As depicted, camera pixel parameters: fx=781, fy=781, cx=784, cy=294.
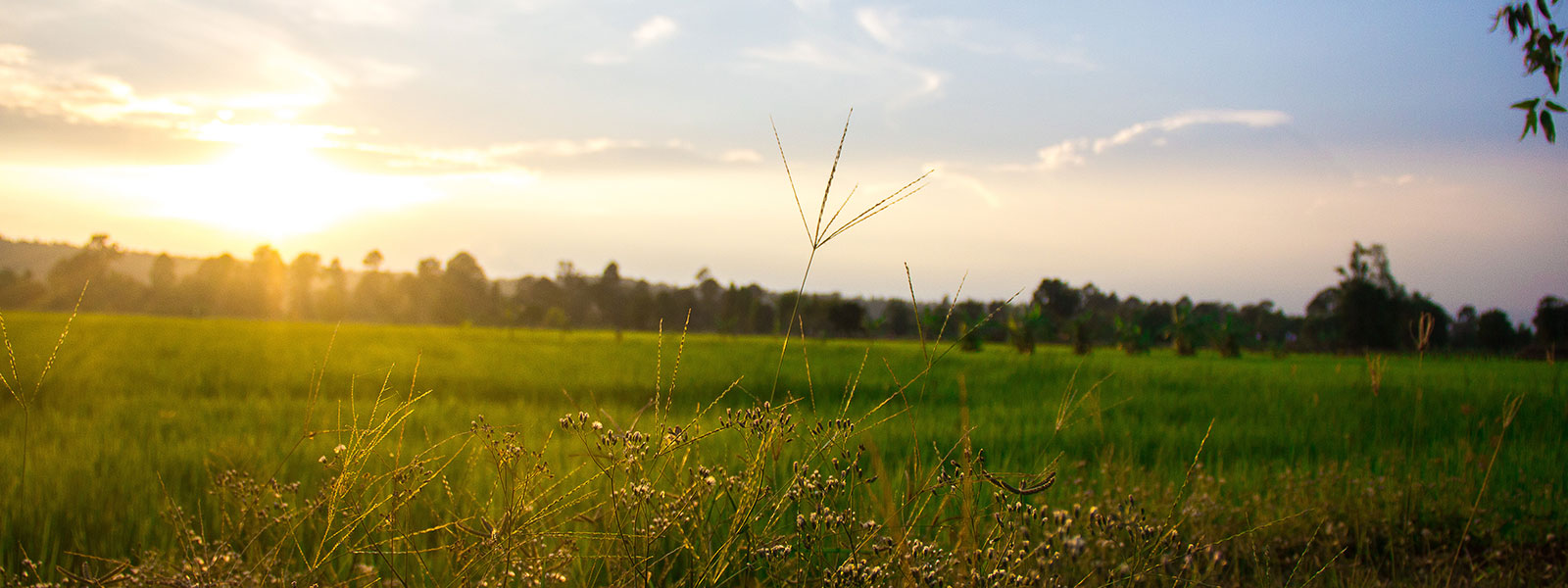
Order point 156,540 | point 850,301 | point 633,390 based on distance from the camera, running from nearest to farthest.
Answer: point 156,540, point 633,390, point 850,301

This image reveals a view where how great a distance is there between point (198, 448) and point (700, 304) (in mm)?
88173

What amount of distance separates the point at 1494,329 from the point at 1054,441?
48.3m

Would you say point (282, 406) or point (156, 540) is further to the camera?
point (282, 406)

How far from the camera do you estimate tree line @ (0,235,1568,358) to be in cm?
4462

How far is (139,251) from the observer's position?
497 feet

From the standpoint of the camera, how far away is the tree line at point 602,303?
44.6 metres

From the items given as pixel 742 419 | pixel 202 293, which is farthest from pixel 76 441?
pixel 202 293

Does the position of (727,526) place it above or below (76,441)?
above

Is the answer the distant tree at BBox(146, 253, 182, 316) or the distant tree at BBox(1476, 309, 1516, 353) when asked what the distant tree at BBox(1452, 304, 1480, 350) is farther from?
the distant tree at BBox(146, 253, 182, 316)

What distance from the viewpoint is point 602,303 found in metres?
93.1

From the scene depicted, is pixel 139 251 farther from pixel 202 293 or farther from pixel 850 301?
pixel 850 301

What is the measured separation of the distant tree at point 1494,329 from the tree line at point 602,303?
7cm

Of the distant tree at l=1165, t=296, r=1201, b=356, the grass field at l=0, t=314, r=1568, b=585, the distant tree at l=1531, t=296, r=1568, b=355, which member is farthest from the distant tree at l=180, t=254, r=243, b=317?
the distant tree at l=1531, t=296, r=1568, b=355

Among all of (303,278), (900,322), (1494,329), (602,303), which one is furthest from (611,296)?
(1494,329)
